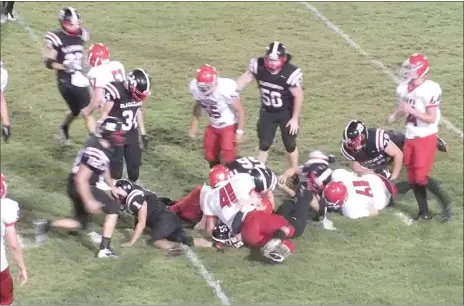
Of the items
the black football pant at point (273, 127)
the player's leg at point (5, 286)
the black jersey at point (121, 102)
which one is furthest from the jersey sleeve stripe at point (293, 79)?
the player's leg at point (5, 286)

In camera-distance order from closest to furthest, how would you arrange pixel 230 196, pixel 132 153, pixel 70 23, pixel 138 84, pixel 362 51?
1. pixel 230 196
2. pixel 138 84
3. pixel 132 153
4. pixel 70 23
5. pixel 362 51

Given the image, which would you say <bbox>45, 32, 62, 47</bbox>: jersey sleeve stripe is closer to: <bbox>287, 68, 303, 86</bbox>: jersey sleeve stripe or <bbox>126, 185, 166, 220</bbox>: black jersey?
<bbox>126, 185, 166, 220</bbox>: black jersey

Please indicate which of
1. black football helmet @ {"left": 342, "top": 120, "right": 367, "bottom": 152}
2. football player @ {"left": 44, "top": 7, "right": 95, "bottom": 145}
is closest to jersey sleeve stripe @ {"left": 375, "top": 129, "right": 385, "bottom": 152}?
black football helmet @ {"left": 342, "top": 120, "right": 367, "bottom": 152}

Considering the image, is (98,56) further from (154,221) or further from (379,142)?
(379,142)

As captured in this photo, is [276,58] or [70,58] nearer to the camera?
[276,58]

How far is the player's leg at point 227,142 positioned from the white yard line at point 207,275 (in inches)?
44.2

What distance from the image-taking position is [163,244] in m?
6.73

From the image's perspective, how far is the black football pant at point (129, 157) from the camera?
7098mm

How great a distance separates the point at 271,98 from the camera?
7.43 m

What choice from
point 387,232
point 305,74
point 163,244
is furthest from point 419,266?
point 305,74

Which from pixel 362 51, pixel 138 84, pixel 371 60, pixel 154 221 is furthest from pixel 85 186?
pixel 362 51

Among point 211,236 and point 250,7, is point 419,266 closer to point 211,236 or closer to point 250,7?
point 211,236

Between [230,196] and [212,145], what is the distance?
1.19 m

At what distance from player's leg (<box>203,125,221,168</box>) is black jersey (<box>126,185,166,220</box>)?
39.8 inches
